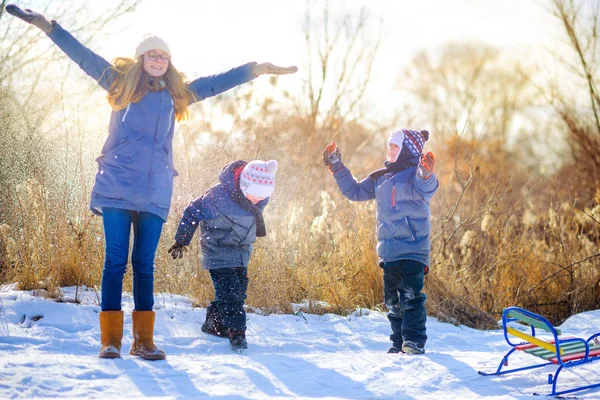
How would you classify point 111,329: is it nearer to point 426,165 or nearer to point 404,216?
point 404,216

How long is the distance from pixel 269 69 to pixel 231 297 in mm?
1526

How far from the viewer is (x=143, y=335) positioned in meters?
3.84

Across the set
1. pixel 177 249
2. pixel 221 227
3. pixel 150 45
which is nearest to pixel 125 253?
pixel 177 249

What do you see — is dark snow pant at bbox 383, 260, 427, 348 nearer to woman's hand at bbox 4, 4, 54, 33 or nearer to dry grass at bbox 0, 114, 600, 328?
dry grass at bbox 0, 114, 600, 328

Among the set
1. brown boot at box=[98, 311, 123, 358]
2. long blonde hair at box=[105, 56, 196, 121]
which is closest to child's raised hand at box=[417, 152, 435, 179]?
long blonde hair at box=[105, 56, 196, 121]

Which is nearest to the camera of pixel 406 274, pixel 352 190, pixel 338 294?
pixel 406 274

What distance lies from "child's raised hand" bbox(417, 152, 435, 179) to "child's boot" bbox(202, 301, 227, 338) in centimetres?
175

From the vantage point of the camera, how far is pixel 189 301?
537 cm

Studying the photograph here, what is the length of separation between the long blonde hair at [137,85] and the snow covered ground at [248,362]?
1520 mm

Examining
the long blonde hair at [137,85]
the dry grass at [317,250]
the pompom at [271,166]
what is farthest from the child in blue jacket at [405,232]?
the long blonde hair at [137,85]

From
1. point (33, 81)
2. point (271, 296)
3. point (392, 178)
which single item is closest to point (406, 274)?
point (392, 178)

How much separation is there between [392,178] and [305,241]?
1540 millimetres

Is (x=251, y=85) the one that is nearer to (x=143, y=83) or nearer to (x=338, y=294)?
(x=338, y=294)

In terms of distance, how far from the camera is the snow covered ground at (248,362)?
3.28 meters
